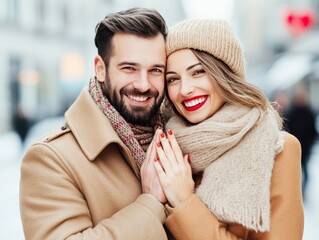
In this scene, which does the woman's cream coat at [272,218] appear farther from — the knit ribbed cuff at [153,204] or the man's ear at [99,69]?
the man's ear at [99,69]

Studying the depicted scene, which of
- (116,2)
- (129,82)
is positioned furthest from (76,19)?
(129,82)

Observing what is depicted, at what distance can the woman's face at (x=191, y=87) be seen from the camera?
3047mm

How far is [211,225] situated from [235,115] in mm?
701

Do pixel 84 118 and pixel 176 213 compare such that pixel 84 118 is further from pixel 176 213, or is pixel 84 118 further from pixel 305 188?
pixel 305 188

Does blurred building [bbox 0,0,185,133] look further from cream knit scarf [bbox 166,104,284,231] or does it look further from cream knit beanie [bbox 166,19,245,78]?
cream knit scarf [bbox 166,104,284,231]

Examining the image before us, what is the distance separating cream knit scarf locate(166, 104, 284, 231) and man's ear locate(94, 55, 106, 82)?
581 mm

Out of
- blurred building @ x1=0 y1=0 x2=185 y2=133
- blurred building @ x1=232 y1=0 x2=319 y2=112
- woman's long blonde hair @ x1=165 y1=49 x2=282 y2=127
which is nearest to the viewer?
woman's long blonde hair @ x1=165 y1=49 x2=282 y2=127

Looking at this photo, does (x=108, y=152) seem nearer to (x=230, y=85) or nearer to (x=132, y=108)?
(x=132, y=108)

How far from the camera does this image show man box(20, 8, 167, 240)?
2.59m

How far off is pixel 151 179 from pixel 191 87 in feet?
2.05

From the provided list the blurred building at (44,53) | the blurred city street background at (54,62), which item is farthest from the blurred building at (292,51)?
the blurred building at (44,53)

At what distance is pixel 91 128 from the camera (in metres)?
2.89

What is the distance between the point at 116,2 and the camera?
116 feet

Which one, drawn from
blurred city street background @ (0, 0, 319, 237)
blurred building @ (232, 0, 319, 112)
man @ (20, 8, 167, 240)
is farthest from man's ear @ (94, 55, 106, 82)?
blurred city street background @ (0, 0, 319, 237)
